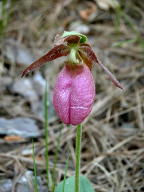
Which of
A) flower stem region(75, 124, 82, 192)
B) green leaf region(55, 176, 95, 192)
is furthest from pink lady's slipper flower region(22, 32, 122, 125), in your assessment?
green leaf region(55, 176, 95, 192)

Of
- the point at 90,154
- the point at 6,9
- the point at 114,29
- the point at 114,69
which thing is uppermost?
the point at 6,9

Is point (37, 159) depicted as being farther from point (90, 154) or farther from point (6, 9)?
point (6, 9)

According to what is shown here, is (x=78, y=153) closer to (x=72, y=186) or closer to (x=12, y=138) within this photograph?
(x=72, y=186)

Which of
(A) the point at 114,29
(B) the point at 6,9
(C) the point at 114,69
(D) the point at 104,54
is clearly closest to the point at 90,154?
(C) the point at 114,69

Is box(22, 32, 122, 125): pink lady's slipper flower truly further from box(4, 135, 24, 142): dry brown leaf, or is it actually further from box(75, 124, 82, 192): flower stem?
box(4, 135, 24, 142): dry brown leaf

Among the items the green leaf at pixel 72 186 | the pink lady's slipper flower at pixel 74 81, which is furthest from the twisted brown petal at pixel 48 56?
the green leaf at pixel 72 186

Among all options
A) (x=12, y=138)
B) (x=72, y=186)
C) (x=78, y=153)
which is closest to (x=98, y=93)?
(x=12, y=138)

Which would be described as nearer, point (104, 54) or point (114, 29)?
point (104, 54)

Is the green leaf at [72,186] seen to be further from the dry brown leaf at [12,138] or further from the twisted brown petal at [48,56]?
the dry brown leaf at [12,138]
